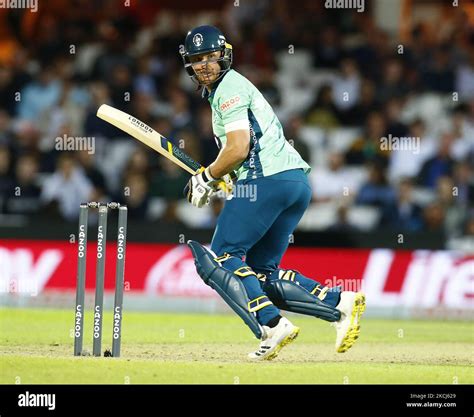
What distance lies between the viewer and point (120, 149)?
13977 mm

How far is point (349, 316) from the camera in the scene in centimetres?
727

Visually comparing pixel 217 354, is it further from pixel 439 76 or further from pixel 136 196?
pixel 439 76

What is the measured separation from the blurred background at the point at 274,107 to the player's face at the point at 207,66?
488 centimetres

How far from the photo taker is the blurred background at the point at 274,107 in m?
12.8

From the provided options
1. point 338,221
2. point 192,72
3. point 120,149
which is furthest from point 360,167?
point 192,72

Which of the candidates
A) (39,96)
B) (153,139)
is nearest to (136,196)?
(39,96)

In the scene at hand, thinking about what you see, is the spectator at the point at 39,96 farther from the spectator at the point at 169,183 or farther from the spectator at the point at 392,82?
the spectator at the point at 392,82

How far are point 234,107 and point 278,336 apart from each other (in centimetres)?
142

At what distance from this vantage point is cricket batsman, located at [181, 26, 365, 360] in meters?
6.93

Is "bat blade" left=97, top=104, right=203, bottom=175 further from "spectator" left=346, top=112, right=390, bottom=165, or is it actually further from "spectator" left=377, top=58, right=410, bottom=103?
"spectator" left=377, top=58, right=410, bottom=103

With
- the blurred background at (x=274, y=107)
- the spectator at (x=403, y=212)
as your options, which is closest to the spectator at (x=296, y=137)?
the blurred background at (x=274, y=107)

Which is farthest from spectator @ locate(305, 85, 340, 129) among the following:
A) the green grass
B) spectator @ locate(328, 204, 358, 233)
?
the green grass
